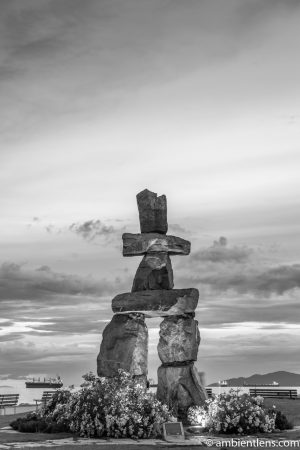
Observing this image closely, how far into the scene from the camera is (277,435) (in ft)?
78.1

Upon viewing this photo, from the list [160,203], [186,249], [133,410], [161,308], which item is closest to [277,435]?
[133,410]

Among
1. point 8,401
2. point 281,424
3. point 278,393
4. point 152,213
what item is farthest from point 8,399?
point 281,424

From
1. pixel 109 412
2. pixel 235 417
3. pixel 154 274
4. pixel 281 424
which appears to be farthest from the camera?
pixel 154 274

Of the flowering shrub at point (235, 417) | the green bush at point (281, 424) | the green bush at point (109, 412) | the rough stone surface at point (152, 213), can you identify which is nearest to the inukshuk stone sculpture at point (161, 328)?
the rough stone surface at point (152, 213)

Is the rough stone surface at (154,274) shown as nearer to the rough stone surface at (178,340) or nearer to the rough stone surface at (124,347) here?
the rough stone surface at (124,347)

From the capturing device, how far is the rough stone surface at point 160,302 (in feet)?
92.5

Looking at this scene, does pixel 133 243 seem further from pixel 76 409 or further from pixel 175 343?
pixel 76 409

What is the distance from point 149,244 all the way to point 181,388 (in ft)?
21.1

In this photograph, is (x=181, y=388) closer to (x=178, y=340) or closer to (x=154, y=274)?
(x=178, y=340)

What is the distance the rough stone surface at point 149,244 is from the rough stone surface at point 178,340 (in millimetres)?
3127

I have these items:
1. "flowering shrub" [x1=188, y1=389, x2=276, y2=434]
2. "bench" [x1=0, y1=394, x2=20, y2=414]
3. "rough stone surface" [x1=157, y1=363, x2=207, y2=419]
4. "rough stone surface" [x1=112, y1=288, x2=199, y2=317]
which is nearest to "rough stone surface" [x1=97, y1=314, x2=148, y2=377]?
"rough stone surface" [x1=112, y1=288, x2=199, y2=317]

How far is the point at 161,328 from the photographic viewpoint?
29047mm

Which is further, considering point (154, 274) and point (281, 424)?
point (154, 274)

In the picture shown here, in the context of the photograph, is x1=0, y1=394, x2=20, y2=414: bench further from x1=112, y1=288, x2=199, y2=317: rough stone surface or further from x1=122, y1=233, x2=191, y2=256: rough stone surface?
x1=122, y1=233, x2=191, y2=256: rough stone surface
